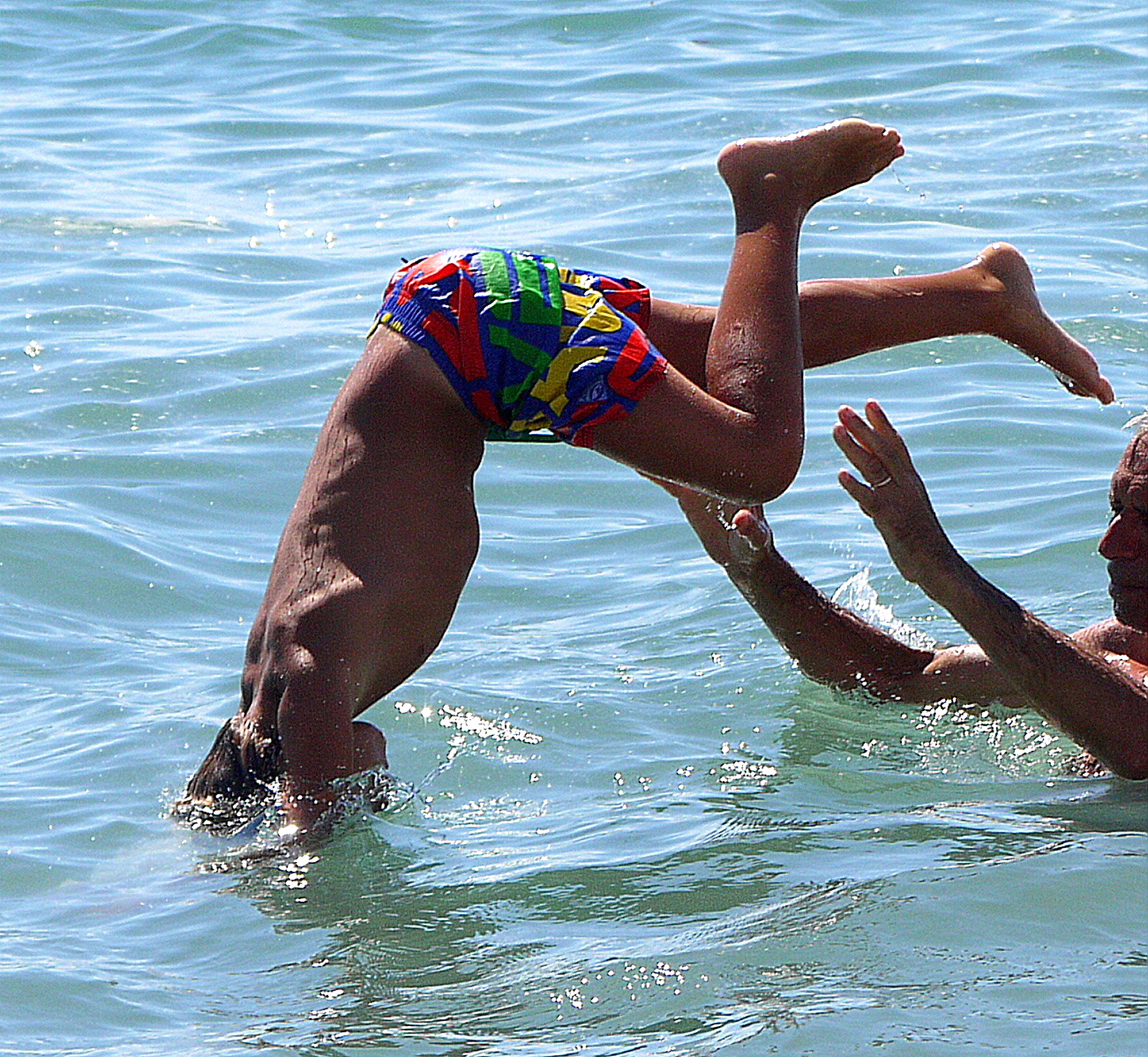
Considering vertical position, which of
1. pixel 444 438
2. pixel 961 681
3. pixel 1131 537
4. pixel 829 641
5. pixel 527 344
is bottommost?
pixel 961 681

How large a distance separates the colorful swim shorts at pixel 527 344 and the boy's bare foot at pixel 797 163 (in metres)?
0.49

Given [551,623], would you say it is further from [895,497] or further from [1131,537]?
[1131,537]

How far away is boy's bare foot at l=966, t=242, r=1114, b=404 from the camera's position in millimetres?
4391

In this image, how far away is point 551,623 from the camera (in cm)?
585

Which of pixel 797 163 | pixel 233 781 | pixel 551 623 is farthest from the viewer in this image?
pixel 551 623

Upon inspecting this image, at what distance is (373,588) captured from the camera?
3.81m

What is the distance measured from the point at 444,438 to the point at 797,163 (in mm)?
969

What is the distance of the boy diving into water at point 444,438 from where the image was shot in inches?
148

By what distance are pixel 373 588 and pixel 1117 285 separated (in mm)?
5617

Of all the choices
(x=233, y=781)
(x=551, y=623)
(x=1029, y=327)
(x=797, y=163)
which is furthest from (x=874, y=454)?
(x=551, y=623)

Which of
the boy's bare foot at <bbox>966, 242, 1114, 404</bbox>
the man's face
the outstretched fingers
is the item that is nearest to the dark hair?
the outstretched fingers

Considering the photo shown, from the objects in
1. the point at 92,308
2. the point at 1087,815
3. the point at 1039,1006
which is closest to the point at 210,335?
the point at 92,308

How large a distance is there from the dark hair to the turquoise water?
74mm

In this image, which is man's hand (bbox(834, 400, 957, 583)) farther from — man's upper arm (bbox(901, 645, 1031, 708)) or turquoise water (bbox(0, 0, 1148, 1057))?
man's upper arm (bbox(901, 645, 1031, 708))
